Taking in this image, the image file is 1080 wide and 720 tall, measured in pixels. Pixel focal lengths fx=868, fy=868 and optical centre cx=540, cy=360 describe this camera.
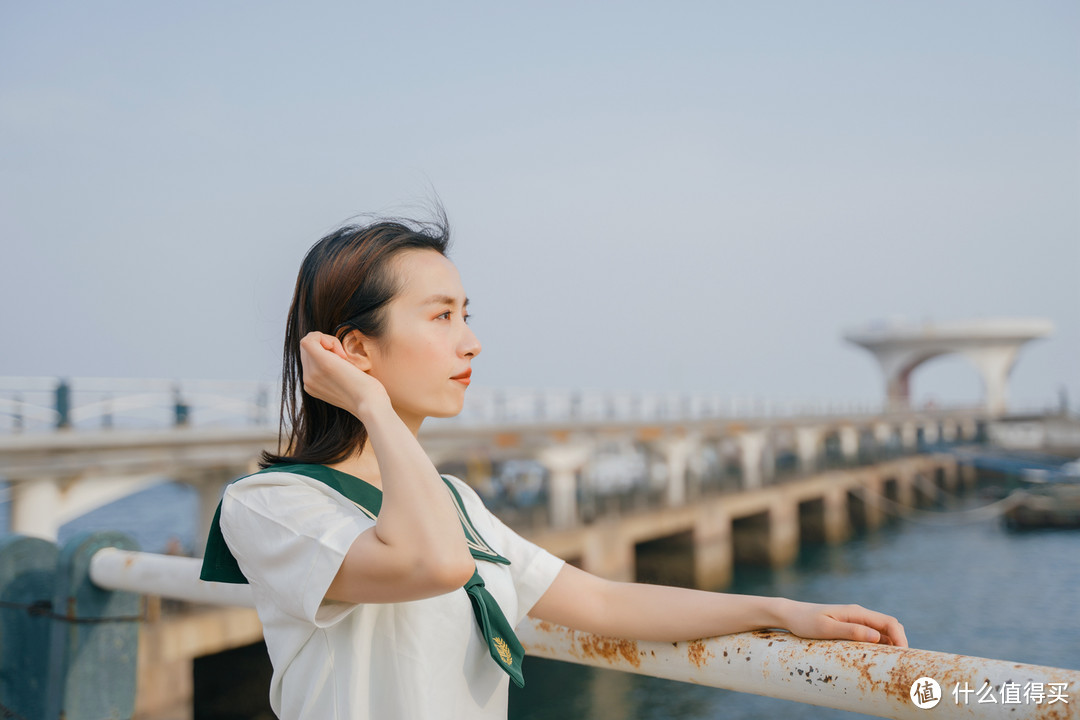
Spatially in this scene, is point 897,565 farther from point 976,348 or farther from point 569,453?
point 976,348

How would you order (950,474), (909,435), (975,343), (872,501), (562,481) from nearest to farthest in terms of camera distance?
(562,481)
(872,501)
(950,474)
(909,435)
(975,343)

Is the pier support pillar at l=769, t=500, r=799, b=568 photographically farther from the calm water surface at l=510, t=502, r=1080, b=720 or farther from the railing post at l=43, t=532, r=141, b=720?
the railing post at l=43, t=532, r=141, b=720

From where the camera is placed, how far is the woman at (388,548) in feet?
3.65

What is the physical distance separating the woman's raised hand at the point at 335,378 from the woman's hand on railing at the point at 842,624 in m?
0.70

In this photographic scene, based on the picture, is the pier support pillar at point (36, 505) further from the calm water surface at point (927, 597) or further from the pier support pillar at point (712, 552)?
the pier support pillar at point (712, 552)

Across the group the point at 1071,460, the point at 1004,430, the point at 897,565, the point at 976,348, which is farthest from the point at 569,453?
the point at 976,348

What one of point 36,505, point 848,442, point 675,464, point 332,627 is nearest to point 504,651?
point 332,627

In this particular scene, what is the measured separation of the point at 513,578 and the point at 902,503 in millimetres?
41185

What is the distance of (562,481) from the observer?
776 inches

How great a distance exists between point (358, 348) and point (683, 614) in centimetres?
68

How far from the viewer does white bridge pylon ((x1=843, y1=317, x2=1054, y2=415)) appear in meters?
59.9

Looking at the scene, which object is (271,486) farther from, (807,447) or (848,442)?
(848,442)

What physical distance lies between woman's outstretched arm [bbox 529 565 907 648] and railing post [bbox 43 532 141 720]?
A: 4.19 ft

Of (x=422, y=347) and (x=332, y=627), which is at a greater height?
(x=422, y=347)
